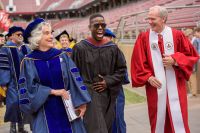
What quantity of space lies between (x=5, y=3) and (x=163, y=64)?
78691mm

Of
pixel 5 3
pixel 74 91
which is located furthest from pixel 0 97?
pixel 5 3

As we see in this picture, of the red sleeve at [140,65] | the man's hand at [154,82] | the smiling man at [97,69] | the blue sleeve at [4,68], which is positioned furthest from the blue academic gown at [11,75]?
the man's hand at [154,82]

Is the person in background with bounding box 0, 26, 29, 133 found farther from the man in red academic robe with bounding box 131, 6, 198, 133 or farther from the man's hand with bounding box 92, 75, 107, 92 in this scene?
the man in red academic robe with bounding box 131, 6, 198, 133

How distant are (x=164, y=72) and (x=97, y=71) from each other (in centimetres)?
76

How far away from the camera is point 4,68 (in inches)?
261

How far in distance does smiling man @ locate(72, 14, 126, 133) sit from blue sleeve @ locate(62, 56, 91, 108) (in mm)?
513

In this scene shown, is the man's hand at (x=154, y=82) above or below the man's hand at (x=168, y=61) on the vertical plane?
below

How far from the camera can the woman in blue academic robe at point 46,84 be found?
13.4 ft

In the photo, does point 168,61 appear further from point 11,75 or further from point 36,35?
point 11,75

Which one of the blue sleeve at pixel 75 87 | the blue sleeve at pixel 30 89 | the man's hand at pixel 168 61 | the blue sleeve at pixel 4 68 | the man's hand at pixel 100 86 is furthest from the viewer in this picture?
the blue sleeve at pixel 4 68

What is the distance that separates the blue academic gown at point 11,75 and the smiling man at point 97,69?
6.90ft

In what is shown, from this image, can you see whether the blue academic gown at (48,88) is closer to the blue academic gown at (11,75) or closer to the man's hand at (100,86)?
the man's hand at (100,86)

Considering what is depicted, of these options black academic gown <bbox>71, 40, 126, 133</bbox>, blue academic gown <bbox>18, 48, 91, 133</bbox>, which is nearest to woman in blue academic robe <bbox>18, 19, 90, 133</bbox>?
blue academic gown <bbox>18, 48, 91, 133</bbox>

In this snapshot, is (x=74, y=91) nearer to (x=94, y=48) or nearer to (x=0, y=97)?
(x=94, y=48)
